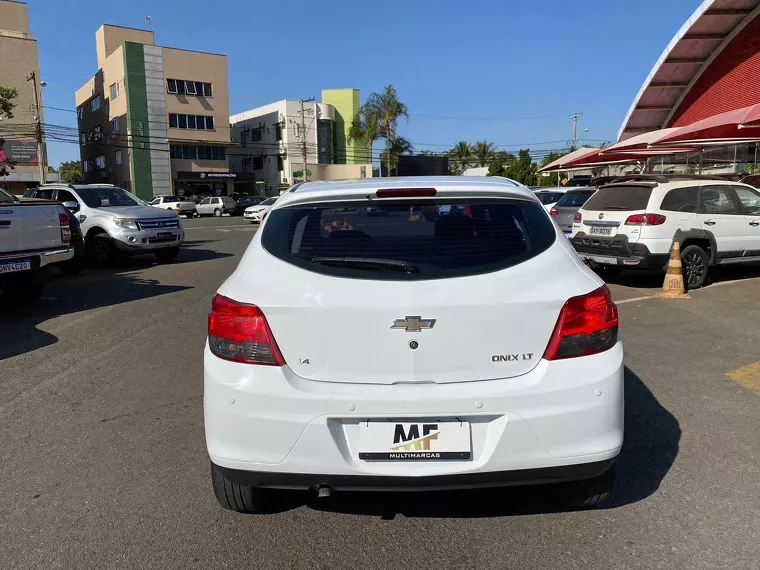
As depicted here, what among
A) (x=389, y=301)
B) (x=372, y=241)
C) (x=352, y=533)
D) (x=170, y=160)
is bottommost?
(x=352, y=533)

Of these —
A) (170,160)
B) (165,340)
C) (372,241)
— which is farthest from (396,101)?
(372,241)

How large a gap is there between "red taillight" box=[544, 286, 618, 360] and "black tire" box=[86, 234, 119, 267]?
481 inches

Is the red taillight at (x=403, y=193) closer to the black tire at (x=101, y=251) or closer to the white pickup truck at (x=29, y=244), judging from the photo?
the white pickup truck at (x=29, y=244)

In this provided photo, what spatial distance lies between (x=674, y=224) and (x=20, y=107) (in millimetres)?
57555

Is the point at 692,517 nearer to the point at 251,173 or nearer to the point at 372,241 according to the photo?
the point at 372,241

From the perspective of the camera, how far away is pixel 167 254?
565 inches

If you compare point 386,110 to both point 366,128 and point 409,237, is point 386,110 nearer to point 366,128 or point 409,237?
point 366,128

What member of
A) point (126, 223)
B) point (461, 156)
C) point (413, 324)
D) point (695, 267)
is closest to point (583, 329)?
point (413, 324)

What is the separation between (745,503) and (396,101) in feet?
177

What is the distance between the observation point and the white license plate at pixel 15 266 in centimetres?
774

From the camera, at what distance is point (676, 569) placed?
2.63 m

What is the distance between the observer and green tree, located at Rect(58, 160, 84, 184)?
8120cm

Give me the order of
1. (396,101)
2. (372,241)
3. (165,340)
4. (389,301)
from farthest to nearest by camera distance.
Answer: (396,101) < (165,340) < (372,241) < (389,301)

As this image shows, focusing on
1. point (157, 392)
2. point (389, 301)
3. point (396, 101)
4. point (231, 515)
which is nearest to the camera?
point (389, 301)
